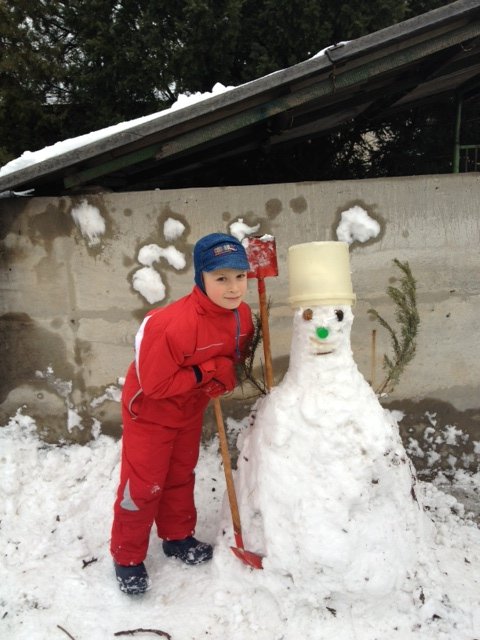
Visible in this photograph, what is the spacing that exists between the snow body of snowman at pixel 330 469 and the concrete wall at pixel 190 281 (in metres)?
1.37

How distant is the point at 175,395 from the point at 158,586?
1224 mm

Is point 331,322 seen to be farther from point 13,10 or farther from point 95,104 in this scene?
point 13,10

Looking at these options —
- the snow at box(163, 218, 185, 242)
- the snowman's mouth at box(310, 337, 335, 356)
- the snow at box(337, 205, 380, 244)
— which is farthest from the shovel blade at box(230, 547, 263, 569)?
the snow at box(337, 205, 380, 244)

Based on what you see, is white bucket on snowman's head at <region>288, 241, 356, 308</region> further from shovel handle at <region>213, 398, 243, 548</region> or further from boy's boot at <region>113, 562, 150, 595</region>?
boy's boot at <region>113, 562, 150, 595</region>

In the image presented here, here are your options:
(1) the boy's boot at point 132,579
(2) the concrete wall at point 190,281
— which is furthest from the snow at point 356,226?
(1) the boy's boot at point 132,579

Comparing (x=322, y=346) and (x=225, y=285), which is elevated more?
(x=225, y=285)

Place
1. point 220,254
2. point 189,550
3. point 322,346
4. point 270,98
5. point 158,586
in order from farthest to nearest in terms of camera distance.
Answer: point 270,98, point 189,550, point 158,586, point 322,346, point 220,254

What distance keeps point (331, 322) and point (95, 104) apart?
17.4 ft

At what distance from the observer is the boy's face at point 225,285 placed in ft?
7.13

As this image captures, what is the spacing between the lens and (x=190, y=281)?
11.6 feet

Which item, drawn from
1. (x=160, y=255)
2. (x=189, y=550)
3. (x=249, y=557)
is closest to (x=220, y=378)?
(x=249, y=557)

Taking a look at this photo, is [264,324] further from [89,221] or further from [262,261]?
[89,221]

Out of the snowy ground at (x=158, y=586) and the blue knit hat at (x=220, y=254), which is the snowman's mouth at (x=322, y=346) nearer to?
the blue knit hat at (x=220, y=254)

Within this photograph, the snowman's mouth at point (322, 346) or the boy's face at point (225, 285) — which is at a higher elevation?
the boy's face at point (225, 285)
